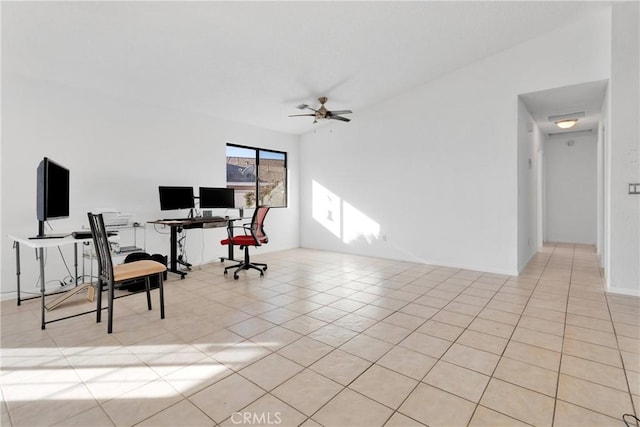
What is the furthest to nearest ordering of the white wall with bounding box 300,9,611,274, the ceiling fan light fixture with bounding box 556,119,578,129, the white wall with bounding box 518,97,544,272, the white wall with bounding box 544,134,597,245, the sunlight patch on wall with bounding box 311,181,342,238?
the white wall with bounding box 544,134,597,245
the sunlight patch on wall with bounding box 311,181,342,238
the ceiling fan light fixture with bounding box 556,119,578,129
the white wall with bounding box 518,97,544,272
the white wall with bounding box 300,9,611,274

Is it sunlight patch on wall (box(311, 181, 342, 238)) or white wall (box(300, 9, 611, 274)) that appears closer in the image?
white wall (box(300, 9, 611, 274))

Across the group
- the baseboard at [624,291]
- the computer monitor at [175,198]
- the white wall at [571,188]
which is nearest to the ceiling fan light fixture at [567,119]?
the white wall at [571,188]

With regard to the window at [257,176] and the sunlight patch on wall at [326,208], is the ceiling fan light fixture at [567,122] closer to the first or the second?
the sunlight patch on wall at [326,208]

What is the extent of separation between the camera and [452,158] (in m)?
5.09

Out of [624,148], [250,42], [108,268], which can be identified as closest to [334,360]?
[108,268]

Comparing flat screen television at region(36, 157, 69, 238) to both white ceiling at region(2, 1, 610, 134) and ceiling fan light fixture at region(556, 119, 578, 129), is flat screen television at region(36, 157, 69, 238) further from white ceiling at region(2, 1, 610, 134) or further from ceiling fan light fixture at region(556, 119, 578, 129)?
ceiling fan light fixture at region(556, 119, 578, 129)

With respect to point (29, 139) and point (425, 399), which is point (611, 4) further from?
point (29, 139)

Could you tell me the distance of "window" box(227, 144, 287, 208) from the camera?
20.4ft

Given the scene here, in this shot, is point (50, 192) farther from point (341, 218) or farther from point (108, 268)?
point (341, 218)

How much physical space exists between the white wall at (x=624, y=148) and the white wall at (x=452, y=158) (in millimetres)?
210

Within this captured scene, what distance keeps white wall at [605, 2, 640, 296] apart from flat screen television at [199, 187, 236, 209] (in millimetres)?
5357

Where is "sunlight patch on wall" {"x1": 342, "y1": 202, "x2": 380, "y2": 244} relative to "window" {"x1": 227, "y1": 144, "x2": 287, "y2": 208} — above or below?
below

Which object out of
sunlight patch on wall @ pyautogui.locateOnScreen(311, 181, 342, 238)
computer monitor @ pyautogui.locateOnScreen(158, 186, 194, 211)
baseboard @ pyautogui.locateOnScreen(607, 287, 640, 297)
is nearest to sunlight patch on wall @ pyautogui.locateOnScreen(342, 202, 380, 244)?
sunlight patch on wall @ pyautogui.locateOnScreen(311, 181, 342, 238)

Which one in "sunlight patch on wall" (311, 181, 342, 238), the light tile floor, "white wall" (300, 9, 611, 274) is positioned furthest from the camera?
"sunlight patch on wall" (311, 181, 342, 238)
